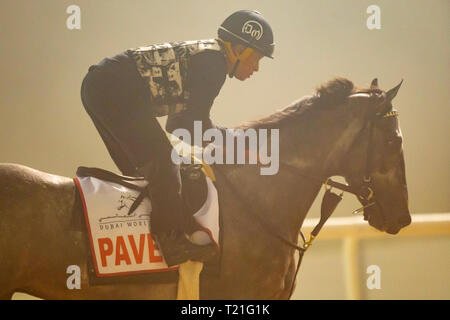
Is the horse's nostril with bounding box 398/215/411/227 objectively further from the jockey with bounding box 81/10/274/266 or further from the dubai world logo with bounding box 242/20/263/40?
the dubai world logo with bounding box 242/20/263/40

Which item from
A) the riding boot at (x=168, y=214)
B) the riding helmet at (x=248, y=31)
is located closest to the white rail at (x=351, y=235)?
the riding helmet at (x=248, y=31)

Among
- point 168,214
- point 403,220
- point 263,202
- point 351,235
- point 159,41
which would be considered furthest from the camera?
point 159,41

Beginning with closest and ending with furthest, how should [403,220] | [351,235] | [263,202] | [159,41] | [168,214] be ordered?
1. [168,214]
2. [263,202]
3. [403,220]
4. [351,235]
5. [159,41]

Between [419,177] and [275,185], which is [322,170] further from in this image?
A: [419,177]

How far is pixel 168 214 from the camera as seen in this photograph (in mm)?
1994

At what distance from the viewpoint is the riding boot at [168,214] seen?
1988 mm

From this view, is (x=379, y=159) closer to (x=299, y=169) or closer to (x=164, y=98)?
(x=299, y=169)

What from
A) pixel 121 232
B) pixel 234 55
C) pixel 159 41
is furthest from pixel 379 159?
pixel 159 41

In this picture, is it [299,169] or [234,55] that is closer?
[299,169]

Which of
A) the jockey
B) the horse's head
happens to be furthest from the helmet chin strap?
the horse's head

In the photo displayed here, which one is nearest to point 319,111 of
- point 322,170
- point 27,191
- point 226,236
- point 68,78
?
point 322,170

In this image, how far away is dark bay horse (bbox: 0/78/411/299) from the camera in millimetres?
1975

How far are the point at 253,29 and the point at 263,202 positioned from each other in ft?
2.48
